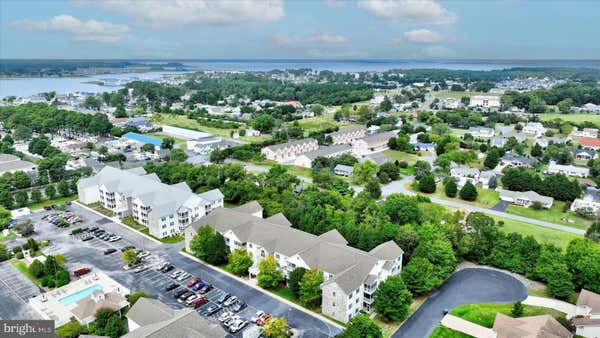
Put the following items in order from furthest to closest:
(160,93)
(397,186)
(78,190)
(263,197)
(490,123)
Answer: (160,93)
(490,123)
(397,186)
(78,190)
(263,197)

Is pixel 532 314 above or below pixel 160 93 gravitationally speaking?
below

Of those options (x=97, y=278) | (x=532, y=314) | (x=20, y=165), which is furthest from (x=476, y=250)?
(x=20, y=165)

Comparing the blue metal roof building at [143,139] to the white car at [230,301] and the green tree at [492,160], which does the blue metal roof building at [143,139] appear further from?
the green tree at [492,160]

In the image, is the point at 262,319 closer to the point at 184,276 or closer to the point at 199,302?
the point at 199,302

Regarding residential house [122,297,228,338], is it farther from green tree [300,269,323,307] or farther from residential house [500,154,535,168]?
residential house [500,154,535,168]

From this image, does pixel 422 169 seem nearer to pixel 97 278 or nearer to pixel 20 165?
pixel 97 278

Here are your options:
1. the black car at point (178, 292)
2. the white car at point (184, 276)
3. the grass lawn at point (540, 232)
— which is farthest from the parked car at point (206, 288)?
the grass lawn at point (540, 232)

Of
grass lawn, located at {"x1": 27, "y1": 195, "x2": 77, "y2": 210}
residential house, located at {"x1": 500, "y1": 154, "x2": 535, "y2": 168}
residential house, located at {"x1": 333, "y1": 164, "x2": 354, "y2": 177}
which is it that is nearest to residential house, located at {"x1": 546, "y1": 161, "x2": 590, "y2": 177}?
residential house, located at {"x1": 500, "y1": 154, "x2": 535, "y2": 168}

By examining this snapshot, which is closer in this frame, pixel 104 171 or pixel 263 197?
pixel 263 197

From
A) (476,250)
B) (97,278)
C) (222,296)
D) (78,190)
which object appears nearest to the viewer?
(222,296)
